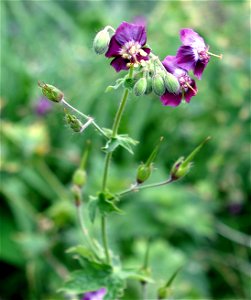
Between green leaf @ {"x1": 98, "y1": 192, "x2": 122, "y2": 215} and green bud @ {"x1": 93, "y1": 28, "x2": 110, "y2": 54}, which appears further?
green leaf @ {"x1": 98, "y1": 192, "x2": 122, "y2": 215}

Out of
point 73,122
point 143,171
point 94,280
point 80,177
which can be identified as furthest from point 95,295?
point 73,122

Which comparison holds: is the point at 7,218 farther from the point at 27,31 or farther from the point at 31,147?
the point at 27,31

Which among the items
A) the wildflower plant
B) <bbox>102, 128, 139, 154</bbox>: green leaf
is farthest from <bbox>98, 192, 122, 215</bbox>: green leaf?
<bbox>102, 128, 139, 154</bbox>: green leaf

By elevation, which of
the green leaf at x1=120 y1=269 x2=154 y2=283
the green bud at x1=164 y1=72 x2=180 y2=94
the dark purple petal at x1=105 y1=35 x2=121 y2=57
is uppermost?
the dark purple petal at x1=105 y1=35 x2=121 y2=57

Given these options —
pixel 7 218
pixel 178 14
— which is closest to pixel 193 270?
pixel 7 218

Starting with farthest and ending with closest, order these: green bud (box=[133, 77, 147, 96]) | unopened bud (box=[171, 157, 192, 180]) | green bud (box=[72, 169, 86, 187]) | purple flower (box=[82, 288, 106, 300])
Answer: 1. purple flower (box=[82, 288, 106, 300])
2. green bud (box=[72, 169, 86, 187])
3. unopened bud (box=[171, 157, 192, 180])
4. green bud (box=[133, 77, 147, 96])

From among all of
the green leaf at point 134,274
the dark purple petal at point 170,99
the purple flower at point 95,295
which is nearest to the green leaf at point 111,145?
the dark purple petal at point 170,99

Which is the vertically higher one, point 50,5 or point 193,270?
point 50,5

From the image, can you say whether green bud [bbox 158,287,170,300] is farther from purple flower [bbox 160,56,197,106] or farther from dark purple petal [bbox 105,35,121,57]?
dark purple petal [bbox 105,35,121,57]

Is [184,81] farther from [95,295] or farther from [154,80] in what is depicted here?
[95,295]
